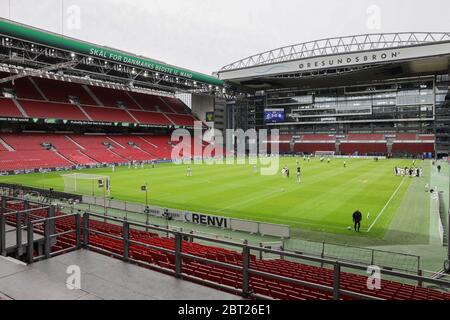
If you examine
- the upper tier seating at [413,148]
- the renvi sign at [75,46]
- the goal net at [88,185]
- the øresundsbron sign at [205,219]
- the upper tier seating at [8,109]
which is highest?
the renvi sign at [75,46]

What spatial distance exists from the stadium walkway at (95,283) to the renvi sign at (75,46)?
134ft

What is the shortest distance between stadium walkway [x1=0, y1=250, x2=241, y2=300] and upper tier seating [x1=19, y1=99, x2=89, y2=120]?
5372cm

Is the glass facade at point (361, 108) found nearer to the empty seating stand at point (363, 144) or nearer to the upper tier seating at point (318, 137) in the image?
the upper tier seating at point (318, 137)

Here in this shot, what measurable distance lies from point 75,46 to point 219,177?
84.1ft

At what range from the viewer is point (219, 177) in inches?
1638

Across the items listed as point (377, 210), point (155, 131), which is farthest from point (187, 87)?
point (377, 210)

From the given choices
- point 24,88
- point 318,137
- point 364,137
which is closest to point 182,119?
point 24,88

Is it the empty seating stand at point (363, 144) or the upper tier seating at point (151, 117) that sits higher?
the upper tier seating at point (151, 117)

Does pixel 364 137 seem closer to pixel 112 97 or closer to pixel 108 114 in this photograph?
pixel 112 97

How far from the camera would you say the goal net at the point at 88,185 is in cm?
3060

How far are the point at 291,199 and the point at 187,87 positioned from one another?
55.8 m

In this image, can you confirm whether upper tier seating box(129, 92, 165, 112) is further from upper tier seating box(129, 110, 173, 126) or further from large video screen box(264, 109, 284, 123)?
large video screen box(264, 109, 284, 123)

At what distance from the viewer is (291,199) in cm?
2805

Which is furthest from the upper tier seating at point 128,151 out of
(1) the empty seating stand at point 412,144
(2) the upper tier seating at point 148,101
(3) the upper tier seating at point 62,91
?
(1) the empty seating stand at point 412,144
